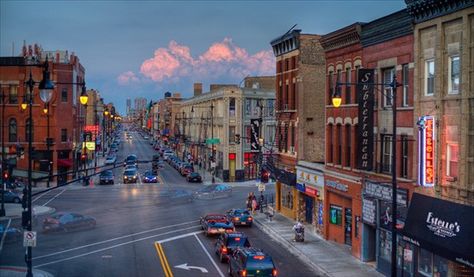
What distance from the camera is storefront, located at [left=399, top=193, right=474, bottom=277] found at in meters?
22.6

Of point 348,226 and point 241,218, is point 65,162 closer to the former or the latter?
point 241,218

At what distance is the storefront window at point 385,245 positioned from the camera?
1182 inches

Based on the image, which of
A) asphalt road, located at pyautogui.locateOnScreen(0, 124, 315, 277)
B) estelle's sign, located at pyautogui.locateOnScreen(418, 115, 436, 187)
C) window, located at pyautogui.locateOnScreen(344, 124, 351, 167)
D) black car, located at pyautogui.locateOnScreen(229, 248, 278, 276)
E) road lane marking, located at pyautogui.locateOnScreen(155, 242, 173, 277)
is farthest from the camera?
window, located at pyautogui.locateOnScreen(344, 124, 351, 167)

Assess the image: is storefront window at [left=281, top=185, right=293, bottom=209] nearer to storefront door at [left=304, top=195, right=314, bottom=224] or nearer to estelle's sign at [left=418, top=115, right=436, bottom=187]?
storefront door at [left=304, top=195, right=314, bottom=224]

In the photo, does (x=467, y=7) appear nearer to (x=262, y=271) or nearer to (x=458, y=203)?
(x=458, y=203)

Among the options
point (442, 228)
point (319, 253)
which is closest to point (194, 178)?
point (319, 253)

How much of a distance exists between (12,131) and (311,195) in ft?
157

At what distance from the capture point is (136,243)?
37781mm

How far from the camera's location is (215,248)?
35094 millimetres

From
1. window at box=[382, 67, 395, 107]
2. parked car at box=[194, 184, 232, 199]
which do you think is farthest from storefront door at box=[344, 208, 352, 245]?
parked car at box=[194, 184, 232, 199]

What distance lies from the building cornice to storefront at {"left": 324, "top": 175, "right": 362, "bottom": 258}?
10507 millimetres

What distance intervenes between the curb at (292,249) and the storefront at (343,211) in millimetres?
2986

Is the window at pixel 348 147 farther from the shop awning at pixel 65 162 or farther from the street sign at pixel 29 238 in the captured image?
the shop awning at pixel 65 162

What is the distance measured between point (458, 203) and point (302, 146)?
24331 mm
